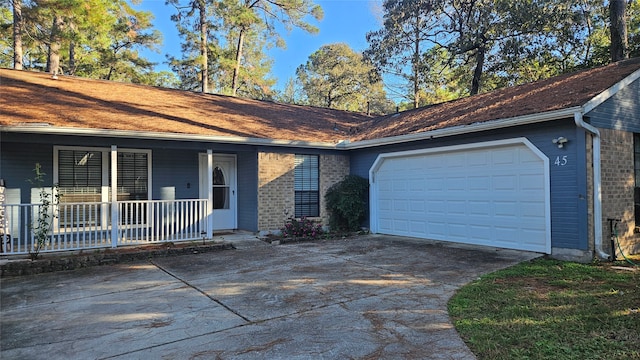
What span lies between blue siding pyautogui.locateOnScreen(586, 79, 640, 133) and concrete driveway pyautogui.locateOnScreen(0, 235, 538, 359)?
2.77 m

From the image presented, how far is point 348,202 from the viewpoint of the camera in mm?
11070

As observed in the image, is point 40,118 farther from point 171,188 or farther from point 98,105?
point 171,188

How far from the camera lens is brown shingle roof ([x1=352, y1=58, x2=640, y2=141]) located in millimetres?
7520

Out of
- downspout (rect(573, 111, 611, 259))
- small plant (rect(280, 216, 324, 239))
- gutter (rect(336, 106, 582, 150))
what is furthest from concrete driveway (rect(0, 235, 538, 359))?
gutter (rect(336, 106, 582, 150))

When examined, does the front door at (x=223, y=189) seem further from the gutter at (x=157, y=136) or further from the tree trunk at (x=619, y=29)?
the tree trunk at (x=619, y=29)

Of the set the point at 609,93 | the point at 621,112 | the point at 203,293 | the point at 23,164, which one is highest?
the point at 609,93

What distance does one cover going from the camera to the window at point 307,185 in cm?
1106

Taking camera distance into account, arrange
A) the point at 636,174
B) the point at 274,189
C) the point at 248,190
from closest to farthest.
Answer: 1. the point at 636,174
2. the point at 274,189
3. the point at 248,190

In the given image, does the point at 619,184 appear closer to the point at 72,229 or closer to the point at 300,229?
the point at 300,229

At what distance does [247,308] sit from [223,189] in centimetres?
697

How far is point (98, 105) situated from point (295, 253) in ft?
20.7

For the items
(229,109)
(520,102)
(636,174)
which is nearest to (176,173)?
(229,109)

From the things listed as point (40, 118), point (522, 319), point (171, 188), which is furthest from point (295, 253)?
point (40, 118)

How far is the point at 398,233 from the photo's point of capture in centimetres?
1068
